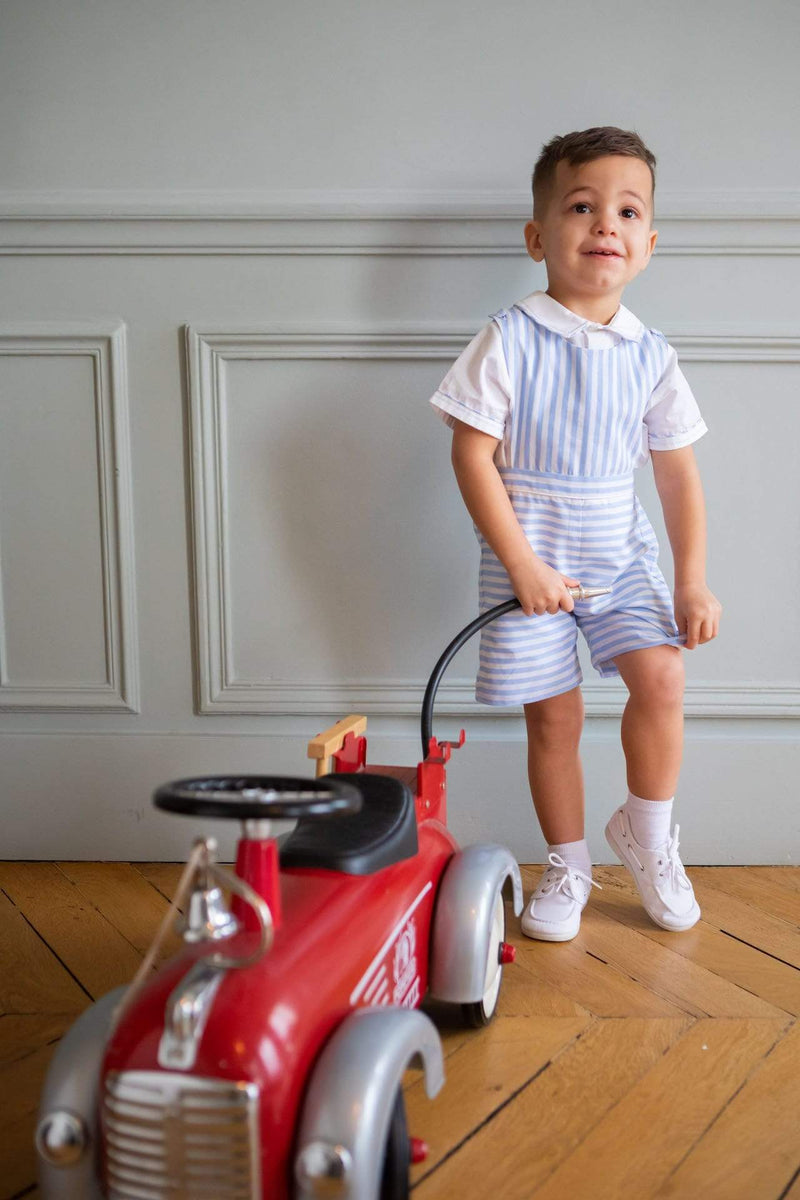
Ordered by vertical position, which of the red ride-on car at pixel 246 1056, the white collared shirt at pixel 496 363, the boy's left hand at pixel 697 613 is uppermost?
the white collared shirt at pixel 496 363

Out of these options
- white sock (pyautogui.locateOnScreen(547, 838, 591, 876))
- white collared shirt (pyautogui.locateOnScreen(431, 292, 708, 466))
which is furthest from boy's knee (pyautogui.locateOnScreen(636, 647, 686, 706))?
white collared shirt (pyautogui.locateOnScreen(431, 292, 708, 466))

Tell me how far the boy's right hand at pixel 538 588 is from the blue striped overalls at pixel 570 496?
0.22 ft

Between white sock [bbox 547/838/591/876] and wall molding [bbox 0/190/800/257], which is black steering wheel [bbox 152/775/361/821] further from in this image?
wall molding [bbox 0/190/800/257]

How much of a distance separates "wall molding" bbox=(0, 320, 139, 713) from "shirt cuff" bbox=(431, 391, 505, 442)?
18.4 inches

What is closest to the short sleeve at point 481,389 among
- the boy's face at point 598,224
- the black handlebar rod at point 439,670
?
the boy's face at point 598,224

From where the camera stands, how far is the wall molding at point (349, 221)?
1.35 metres

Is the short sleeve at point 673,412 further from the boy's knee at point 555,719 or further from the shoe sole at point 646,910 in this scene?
the shoe sole at point 646,910

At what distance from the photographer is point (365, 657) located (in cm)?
146

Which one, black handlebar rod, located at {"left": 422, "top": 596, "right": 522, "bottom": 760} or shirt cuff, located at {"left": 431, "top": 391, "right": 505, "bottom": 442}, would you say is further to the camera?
shirt cuff, located at {"left": 431, "top": 391, "right": 505, "bottom": 442}

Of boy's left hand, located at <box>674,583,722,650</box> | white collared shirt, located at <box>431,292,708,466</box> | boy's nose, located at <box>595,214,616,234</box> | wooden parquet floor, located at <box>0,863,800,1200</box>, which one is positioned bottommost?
wooden parquet floor, located at <box>0,863,800,1200</box>

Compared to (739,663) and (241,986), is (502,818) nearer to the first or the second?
(739,663)

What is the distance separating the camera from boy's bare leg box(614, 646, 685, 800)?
1268mm

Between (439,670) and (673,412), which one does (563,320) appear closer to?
(673,412)

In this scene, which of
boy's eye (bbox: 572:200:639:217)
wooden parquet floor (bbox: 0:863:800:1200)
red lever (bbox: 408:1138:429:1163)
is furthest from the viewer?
boy's eye (bbox: 572:200:639:217)
